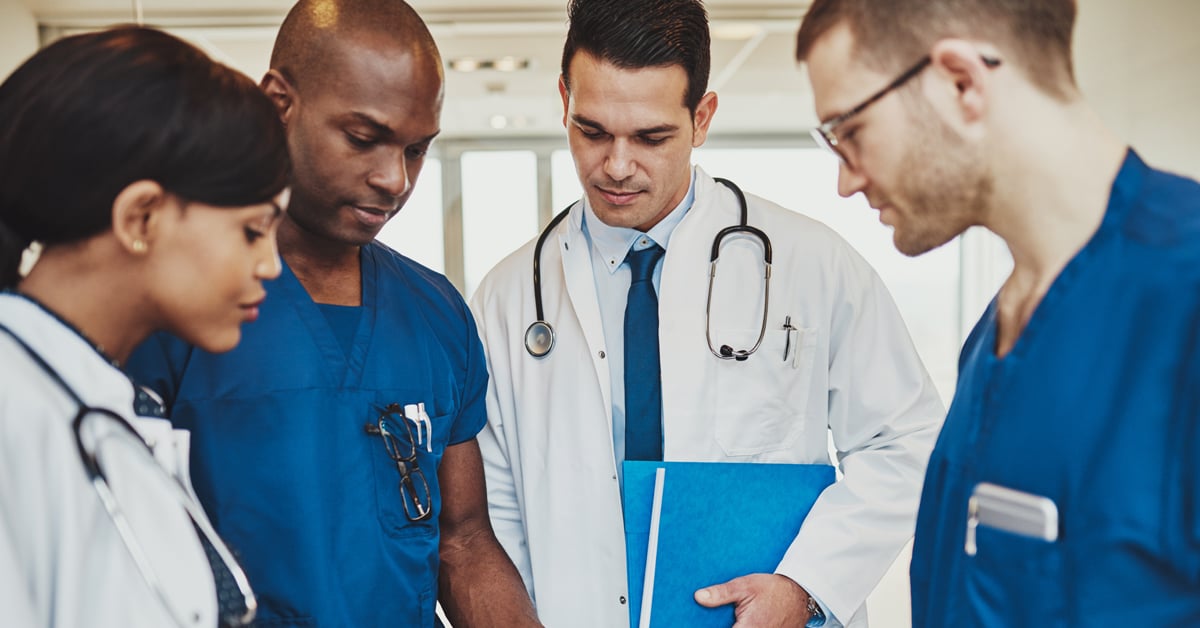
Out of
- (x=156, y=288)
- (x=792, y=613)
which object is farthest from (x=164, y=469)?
(x=792, y=613)

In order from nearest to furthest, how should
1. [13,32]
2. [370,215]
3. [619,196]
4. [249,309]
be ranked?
[249,309] < [370,215] < [619,196] < [13,32]

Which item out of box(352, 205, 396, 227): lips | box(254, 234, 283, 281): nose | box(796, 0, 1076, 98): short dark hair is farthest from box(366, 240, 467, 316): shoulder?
box(796, 0, 1076, 98): short dark hair

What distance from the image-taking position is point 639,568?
138 centimetres

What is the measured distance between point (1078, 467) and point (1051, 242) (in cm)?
20

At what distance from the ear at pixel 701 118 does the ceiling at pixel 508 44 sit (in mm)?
1533

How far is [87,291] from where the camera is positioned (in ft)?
2.62

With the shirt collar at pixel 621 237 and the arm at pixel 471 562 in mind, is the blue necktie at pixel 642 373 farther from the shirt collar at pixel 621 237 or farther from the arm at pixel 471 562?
the arm at pixel 471 562

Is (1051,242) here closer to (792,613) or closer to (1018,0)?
(1018,0)

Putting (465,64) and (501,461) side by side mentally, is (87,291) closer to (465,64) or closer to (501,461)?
(501,461)

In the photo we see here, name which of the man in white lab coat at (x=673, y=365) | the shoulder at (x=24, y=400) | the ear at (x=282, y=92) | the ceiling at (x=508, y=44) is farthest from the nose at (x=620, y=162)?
the ceiling at (x=508, y=44)

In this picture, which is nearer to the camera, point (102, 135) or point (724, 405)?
point (102, 135)

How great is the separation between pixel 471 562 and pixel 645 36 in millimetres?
871

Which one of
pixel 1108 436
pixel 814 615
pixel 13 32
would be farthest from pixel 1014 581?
pixel 13 32

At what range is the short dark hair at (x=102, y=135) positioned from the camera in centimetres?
75
